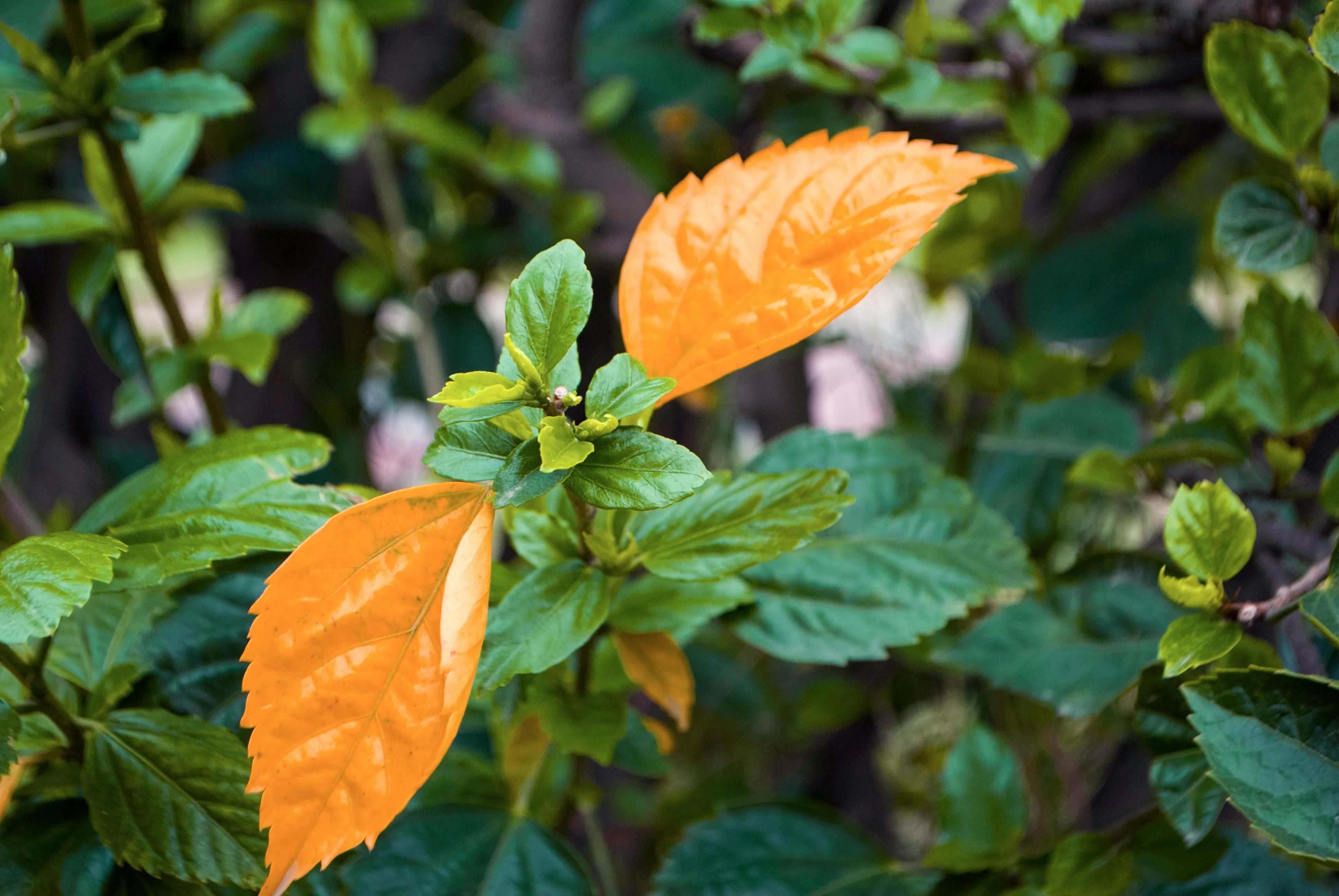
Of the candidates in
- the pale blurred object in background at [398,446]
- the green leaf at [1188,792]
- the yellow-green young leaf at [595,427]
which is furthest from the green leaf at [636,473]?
the pale blurred object in background at [398,446]

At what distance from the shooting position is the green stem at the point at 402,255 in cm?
75

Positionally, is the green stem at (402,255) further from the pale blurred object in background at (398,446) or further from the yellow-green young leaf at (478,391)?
the yellow-green young leaf at (478,391)

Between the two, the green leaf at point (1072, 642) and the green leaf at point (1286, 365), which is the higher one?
the green leaf at point (1286, 365)

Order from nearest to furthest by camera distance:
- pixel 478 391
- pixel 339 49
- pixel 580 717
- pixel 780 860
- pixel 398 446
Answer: pixel 478 391 → pixel 580 717 → pixel 780 860 → pixel 339 49 → pixel 398 446

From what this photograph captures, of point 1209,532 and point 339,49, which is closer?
point 1209,532

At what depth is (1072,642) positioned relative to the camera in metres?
0.42

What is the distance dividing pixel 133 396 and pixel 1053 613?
48 cm

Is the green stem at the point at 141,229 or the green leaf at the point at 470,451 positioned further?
the green stem at the point at 141,229

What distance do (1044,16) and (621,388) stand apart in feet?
0.85

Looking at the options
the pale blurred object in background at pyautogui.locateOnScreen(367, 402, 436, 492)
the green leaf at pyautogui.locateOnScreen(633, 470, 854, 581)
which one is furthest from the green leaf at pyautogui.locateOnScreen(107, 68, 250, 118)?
the pale blurred object in background at pyautogui.locateOnScreen(367, 402, 436, 492)

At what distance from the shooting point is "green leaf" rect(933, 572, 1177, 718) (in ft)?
1.28

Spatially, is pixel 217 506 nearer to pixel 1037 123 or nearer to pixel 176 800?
pixel 176 800

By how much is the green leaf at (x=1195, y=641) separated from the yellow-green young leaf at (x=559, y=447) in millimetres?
198

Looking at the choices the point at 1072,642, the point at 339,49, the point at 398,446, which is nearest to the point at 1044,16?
the point at 1072,642
